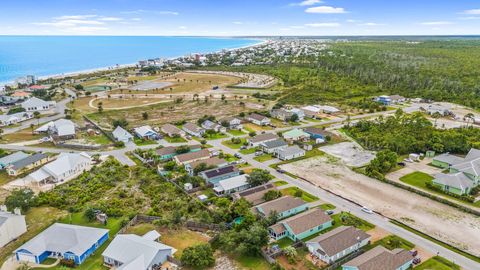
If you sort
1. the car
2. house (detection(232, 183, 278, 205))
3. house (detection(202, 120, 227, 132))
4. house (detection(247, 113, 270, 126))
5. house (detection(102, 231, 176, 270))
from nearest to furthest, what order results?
house (detection(102, 231, 176, 270)) → the car → house (detection(232, 183, 278, 205)) → house (detection(202, 120, 227, 132)) → house (detection(247, 113, 270, 126))

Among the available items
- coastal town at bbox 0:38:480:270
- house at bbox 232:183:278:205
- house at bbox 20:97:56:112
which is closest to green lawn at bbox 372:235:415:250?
coastal town at bbox 0:38:480:270

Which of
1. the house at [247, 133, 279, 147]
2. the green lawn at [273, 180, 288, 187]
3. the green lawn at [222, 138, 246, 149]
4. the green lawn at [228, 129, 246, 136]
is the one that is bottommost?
the green lawn at [273, 180, 288, 187]

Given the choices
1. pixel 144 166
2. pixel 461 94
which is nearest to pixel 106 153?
pixel 144 166

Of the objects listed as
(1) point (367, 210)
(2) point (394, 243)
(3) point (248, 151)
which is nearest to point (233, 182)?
(3) point (248, 151)

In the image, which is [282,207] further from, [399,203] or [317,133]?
[317,133]

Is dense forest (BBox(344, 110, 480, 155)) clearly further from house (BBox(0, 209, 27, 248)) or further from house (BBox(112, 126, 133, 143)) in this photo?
house (BBox(0, 209, 27, 248))

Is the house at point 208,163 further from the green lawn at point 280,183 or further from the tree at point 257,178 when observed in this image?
the green lawn at point 280,183
